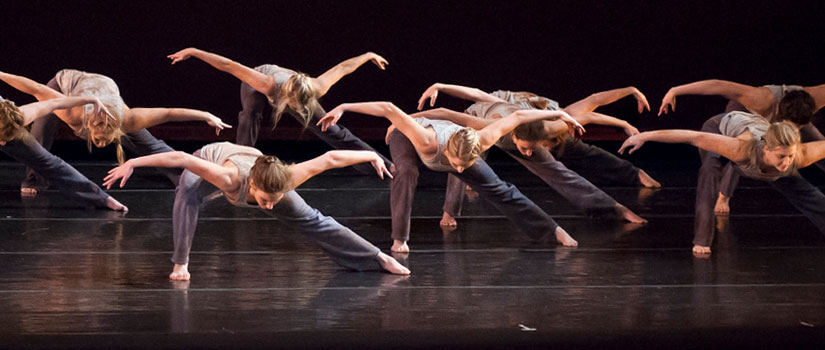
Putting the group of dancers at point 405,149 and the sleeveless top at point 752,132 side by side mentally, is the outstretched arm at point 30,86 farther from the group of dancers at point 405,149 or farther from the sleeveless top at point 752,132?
the sleeveless top at point 752,132

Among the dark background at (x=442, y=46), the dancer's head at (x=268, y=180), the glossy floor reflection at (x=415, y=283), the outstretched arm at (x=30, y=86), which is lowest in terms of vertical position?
the glossy floor reflection at (x=415, y=283)

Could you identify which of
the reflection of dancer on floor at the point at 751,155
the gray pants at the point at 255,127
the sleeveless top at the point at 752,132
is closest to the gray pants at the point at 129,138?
the gray pants at the point at 255,127

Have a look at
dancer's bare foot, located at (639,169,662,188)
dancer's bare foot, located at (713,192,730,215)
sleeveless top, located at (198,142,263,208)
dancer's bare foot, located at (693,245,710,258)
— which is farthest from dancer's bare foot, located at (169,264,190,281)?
dancer's bare foot, located at (639,169,662,188)

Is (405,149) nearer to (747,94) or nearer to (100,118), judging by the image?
(100,118)

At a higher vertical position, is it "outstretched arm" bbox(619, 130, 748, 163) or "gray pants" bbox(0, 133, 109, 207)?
"outstretched arm" bbox(619, 130, 748, 163)

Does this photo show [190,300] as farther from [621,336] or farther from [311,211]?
[621,336]

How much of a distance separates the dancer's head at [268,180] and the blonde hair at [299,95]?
50.5 inches

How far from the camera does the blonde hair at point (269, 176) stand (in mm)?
3512

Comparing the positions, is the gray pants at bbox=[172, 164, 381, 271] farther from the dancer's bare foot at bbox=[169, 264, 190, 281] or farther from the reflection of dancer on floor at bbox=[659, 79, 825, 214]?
the reflection of dancer on floor at bbox=[659, 79, 825, 214]

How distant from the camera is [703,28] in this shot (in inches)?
286

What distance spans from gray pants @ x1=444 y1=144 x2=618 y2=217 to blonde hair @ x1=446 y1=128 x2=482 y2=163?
2.65 ft

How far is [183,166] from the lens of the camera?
3.55m

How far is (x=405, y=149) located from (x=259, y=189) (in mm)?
958

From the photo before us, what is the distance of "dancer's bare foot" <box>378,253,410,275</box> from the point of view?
3.92 m
